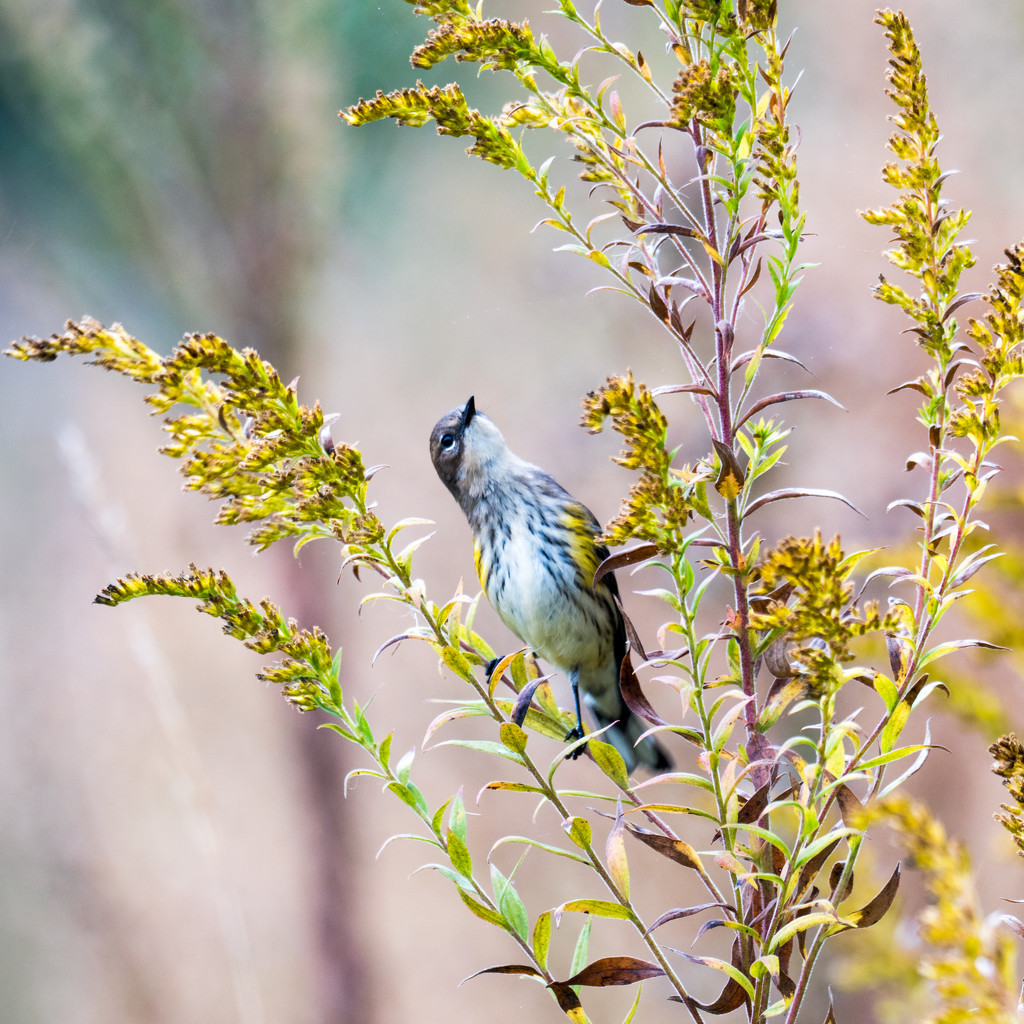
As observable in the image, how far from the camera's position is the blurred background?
4.25 feet

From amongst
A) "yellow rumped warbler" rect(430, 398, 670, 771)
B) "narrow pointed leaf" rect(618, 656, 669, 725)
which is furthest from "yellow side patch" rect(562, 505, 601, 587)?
"narrow pointed leaf" rect(618, 656, 669, 725)

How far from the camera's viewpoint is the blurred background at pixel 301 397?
1294 millimetres

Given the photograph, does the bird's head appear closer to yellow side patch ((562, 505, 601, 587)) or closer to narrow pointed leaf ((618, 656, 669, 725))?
yellow side patch ((562, 505, 601, 587))

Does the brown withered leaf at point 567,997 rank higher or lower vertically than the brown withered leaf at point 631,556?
lower

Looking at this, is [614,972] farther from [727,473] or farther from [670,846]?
[727,473]

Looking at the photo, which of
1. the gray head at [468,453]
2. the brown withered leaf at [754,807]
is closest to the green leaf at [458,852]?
the brown withered leaf at [754,807]

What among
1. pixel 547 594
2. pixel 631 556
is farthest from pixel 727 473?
pixel 547 594

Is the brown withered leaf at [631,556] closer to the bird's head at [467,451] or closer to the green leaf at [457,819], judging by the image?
the green leaf at [457,819]

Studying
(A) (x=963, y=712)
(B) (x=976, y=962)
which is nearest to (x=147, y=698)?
(A) (x=963, y=712)

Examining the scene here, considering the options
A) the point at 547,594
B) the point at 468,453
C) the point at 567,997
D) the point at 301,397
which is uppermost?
the point at 301,397

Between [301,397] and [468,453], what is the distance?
59 cm

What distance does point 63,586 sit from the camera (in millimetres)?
1318

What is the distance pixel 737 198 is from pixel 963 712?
0.66 metres

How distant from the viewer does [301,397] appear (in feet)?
4.47
